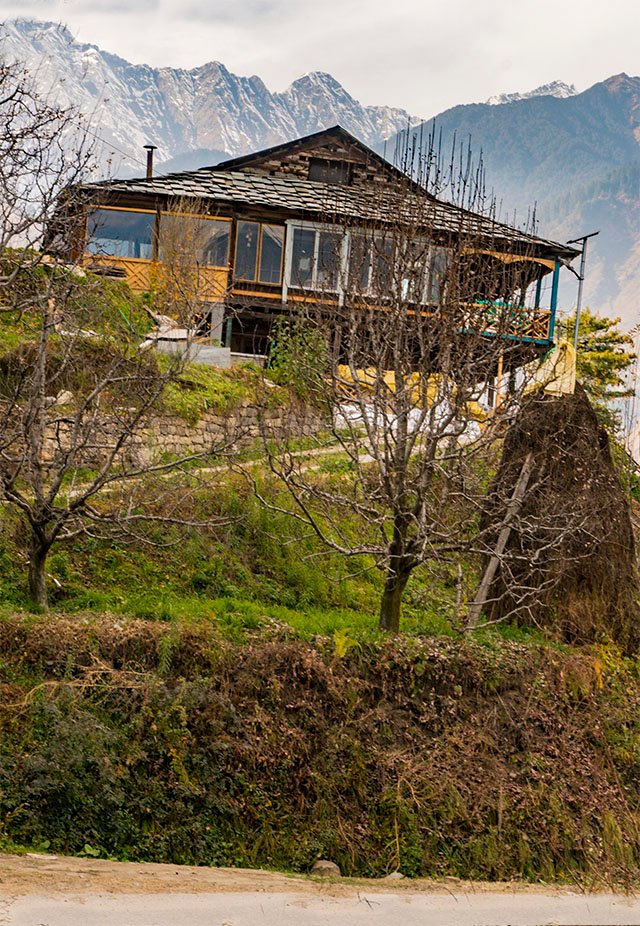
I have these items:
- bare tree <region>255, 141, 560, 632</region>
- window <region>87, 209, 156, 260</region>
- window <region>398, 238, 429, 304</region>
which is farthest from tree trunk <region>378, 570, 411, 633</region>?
window <region>87, 209, 156, 260</region>

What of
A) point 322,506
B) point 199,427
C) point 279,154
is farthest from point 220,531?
point 279,154

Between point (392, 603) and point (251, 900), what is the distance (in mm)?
4860

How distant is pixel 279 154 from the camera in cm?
3250

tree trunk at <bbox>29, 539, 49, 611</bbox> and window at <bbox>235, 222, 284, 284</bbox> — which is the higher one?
window at <bbox>235, 222, 284, 284</bbox>

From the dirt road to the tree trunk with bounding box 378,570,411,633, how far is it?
352cm

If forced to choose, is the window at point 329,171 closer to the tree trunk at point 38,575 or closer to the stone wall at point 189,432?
the stone wall at point 189,432

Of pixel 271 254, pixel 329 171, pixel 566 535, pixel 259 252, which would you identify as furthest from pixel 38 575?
pixel 329 171

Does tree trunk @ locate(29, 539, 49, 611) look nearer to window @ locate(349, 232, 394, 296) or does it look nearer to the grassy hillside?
the grassy hillside

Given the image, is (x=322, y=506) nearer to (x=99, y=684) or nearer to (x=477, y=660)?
(x=477, y=660)

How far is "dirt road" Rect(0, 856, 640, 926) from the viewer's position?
32.1 ft

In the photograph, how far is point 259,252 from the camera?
94.5ft

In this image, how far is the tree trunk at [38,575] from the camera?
1351 centimetres

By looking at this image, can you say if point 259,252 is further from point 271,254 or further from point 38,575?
point 38,575

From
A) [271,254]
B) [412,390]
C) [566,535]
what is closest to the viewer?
[412,390]
